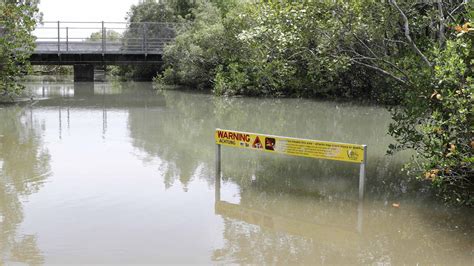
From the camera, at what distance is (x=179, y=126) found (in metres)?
18.8

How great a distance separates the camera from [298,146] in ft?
27.2

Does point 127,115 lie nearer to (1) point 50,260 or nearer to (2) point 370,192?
(2) point 370,192

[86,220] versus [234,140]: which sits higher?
[234,140]

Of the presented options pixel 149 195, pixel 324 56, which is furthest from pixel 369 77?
pixel 149 195

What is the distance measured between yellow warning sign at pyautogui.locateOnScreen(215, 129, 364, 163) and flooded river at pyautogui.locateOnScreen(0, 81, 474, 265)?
958 millimetres

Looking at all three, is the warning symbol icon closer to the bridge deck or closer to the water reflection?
→ the water reflection

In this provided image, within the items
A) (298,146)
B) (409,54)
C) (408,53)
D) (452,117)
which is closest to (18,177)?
(298,146)

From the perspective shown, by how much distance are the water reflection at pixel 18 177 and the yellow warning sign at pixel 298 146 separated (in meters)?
3.68

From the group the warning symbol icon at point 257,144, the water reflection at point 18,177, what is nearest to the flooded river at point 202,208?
the water reflection at point 18,177

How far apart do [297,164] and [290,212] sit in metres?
3.74

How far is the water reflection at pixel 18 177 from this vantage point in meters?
6.53

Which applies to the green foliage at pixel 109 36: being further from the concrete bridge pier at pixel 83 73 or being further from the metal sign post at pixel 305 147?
the metal sign post at pixel 305 147

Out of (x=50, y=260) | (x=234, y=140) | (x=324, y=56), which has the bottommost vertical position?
(x=50, y=260)

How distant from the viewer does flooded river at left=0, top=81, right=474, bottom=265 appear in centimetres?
659
